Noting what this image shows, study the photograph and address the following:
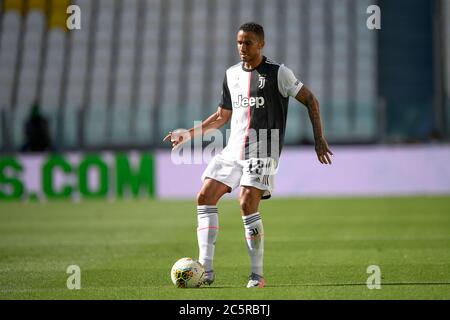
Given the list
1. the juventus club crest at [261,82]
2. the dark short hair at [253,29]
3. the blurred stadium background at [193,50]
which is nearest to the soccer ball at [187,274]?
the juventus club crest at [261,82]

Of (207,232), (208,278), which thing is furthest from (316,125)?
(208,278)

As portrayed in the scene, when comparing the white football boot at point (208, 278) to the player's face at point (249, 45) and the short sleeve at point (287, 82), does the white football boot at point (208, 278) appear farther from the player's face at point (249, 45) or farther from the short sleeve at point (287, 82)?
the player's face at point (249, 45)

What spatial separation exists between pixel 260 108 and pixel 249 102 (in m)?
0.12

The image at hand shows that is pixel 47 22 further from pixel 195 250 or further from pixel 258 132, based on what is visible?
pixel 258 132

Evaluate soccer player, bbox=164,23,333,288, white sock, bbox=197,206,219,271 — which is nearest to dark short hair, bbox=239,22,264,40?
soccer player, bbox=164,23,333,288

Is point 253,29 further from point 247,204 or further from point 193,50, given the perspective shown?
point 193,50

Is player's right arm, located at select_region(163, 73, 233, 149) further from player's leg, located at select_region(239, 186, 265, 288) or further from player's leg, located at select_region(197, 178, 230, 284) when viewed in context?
player's leg, located at select_region(239, 186, 265, 288)

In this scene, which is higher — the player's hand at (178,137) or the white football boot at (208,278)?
the player's hand at (178,137)

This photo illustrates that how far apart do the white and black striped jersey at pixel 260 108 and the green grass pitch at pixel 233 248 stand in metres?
1.22

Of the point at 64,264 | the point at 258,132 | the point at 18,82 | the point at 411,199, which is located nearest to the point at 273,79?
the point at 258,132

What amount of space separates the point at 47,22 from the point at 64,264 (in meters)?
21.0

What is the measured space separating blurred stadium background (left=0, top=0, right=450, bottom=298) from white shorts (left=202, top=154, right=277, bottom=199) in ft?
3.63

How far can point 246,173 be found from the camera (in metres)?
8.39

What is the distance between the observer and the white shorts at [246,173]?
27.4 ft
